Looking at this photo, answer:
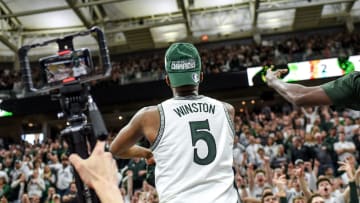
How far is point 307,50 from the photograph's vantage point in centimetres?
2089

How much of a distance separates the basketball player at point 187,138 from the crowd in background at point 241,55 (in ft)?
56.2

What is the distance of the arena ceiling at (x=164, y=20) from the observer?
23000 millimetres

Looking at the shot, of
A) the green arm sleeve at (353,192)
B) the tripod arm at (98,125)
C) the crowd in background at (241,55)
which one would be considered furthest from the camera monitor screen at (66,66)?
the crowd in background at (241,55)

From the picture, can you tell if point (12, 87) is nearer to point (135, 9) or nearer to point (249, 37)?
point (135, 9)

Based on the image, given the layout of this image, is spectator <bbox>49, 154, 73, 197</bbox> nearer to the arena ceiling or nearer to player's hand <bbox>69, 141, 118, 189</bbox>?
player's hand <bbox>69, 141, 118, 189</bbox>

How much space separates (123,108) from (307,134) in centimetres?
1320

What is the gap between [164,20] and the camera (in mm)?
24641

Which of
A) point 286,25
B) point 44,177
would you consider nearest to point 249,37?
point 286,25

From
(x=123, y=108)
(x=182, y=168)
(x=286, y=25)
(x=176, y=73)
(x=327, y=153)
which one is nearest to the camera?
(x=182, y=168)

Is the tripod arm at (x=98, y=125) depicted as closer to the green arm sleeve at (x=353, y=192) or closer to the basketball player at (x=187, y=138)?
the basketball player at (x=187, y=138)

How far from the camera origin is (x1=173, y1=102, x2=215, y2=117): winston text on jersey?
2531 mm

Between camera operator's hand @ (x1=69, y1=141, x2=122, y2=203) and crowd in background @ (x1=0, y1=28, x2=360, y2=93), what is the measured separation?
18.3m

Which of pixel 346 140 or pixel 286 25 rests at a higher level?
pixel 286 25

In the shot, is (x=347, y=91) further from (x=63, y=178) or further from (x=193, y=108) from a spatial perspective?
(x=63, y=178)
